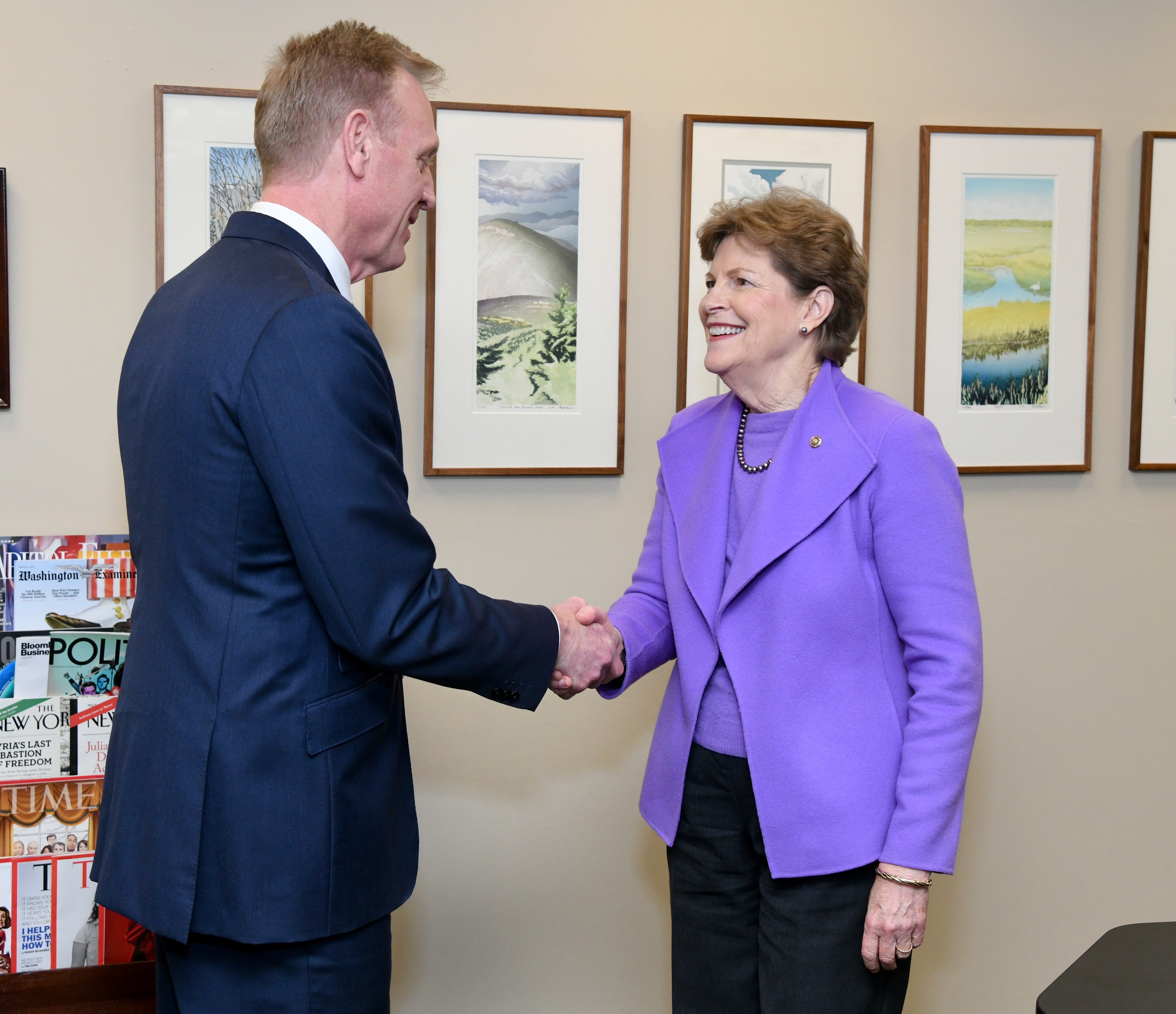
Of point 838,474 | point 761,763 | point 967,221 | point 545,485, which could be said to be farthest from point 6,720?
point 967,221

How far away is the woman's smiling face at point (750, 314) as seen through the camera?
1.64m

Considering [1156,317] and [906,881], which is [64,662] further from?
[1156,317]

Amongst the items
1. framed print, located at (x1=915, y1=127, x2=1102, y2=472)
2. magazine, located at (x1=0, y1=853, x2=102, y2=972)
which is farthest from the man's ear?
magazine, located at (x1=0, y1=853, x2=102, y2=972)

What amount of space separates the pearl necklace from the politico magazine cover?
1267 millimetres

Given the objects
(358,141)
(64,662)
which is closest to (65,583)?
(64,662)

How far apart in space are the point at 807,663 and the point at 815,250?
0.65 m

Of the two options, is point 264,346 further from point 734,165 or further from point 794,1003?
point 734,165

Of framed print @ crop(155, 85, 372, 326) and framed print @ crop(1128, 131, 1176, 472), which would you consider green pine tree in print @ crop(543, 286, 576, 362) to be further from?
framed print @ crop(1128, 131, 1176, 472)

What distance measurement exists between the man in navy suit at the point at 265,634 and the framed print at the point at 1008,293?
149 cm

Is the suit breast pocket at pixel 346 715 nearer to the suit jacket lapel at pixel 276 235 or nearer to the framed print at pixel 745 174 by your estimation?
the suit jacket lapel at pixel 276 235

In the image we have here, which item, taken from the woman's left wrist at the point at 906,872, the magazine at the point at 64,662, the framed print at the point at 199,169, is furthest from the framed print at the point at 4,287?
the woman's left wrist at the point at 906,872

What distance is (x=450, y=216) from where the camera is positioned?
7.16ft

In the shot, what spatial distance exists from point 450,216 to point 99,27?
0.78m

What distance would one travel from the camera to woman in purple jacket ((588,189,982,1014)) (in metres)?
1.46
